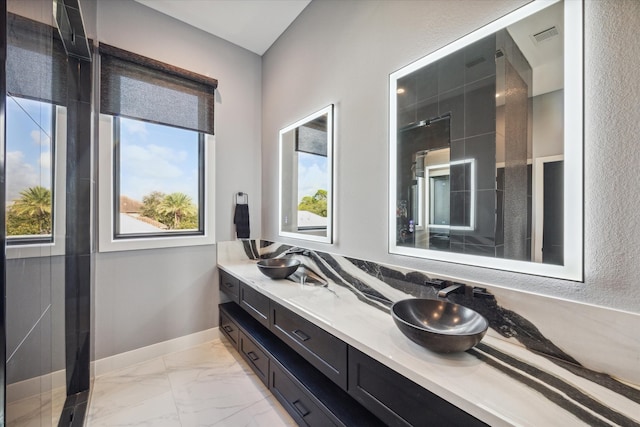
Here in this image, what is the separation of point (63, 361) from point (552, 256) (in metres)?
2.62

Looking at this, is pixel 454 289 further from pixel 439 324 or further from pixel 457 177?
pixel 457 177

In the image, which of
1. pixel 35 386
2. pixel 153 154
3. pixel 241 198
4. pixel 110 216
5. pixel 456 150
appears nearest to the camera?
pixel 35 386

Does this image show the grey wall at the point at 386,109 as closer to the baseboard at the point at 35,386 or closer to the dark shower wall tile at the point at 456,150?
the dark shower wall tile at the point at 456,150

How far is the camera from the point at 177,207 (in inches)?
99.0

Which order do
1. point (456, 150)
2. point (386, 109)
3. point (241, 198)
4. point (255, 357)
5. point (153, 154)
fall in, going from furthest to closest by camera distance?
1. point (241, 198)
2. point (153, 154)
3. point (255, 357)
4. point (386, 109)
5. point (456, 150)

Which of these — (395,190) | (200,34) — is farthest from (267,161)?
(395,190)

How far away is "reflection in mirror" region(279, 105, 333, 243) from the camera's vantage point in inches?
80.4

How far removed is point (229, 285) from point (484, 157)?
2.26 meters

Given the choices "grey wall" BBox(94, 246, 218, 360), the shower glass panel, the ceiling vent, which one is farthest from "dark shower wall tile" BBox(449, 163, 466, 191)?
"grey wall" BBox(94, 246, 218, 360)

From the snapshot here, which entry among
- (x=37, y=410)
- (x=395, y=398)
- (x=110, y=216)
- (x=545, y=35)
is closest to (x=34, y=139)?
(x=37, y=410)

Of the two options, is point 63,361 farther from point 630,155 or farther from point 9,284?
point 630,155

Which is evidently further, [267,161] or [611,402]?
[267,161]

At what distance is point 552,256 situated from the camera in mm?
1013

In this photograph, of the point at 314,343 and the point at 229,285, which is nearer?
the point at 314,343
